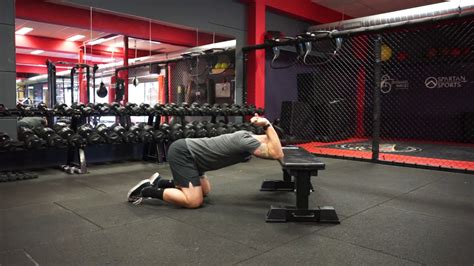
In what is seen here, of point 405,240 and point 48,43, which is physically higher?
point 48,43

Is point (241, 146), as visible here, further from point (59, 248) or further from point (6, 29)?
point (6, 29)

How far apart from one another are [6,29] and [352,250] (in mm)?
3735

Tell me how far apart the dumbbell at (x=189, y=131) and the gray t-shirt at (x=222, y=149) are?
1.96 m

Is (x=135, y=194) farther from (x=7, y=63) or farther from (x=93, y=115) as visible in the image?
(x=7, y=63)

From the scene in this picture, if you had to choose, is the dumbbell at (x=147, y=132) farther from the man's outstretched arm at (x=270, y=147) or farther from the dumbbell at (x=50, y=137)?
the man's outstretched arm at (x=270, y=147)

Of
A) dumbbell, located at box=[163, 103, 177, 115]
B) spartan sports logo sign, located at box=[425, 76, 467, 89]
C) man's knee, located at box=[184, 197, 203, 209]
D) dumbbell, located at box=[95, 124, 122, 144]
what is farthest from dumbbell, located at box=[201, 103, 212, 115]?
spartan sports logo sign, located at box=[425, 76, 467, 89]

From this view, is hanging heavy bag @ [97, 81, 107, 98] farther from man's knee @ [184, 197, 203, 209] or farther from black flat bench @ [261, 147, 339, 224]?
black flat bench @ [261, 147, 339, 224]

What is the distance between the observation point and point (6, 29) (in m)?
3.47

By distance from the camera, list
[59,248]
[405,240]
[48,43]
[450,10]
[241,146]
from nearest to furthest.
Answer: [59,248] → [405,240] → [241,146] → [450,10] → [48,43]

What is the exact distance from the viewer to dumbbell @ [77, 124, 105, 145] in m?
3.71

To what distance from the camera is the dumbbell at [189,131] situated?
4.29 meters

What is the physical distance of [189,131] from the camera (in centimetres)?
432

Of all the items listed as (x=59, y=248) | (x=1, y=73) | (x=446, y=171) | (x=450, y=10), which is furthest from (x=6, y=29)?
(x=450, y=10)

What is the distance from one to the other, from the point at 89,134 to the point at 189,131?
1.15 metres
